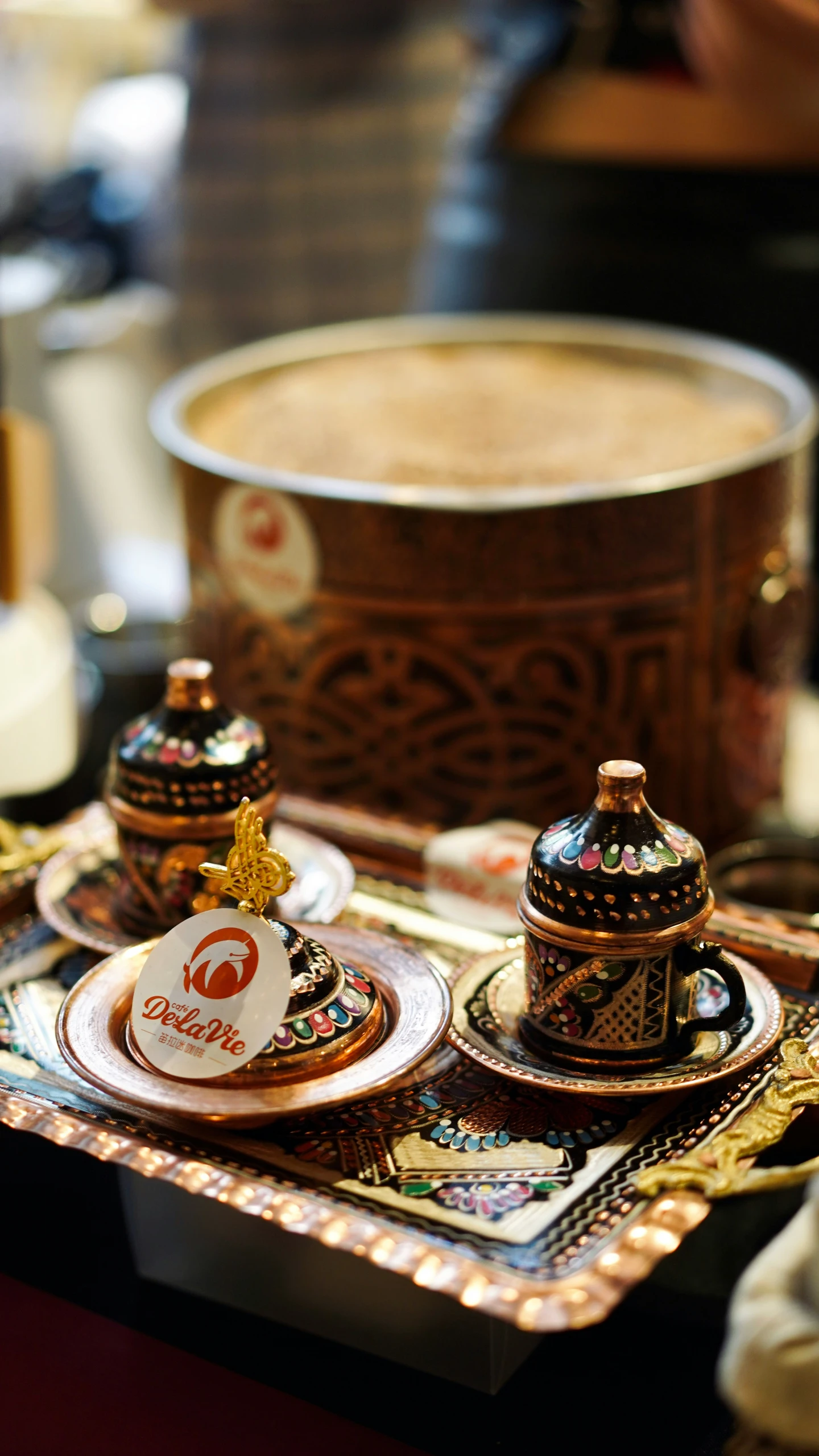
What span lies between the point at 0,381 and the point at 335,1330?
136 centimetres

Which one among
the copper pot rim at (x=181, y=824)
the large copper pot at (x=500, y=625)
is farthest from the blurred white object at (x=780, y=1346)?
the large copper pot at (x=500, y=625)

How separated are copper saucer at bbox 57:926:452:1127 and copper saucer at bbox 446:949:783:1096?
0.02 metres

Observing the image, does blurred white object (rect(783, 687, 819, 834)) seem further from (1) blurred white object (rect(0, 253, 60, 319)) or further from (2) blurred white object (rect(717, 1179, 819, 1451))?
(1) blurred white object (rect(0, 253, 60, 319))

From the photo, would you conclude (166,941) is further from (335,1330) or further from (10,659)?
(10,659)

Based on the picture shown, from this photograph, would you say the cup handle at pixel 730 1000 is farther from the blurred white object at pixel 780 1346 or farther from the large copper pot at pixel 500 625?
the large copper pot at pixel 500 625

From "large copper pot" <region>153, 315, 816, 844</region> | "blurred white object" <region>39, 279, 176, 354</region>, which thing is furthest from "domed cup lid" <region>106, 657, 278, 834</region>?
"blurred white object" <region>39, 279, 176, 354</region>

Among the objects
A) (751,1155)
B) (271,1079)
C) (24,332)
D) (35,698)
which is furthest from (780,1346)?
(24,332)

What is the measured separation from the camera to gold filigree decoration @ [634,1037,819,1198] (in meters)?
0.69

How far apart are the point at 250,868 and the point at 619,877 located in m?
0.18

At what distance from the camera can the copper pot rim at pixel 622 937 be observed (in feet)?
2.42

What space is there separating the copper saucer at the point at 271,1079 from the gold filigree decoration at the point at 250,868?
0.09 meters

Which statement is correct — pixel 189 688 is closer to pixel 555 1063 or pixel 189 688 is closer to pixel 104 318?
pixel 555 1063

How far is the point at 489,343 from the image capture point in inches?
66.0

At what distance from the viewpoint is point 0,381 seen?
72.0 inches
